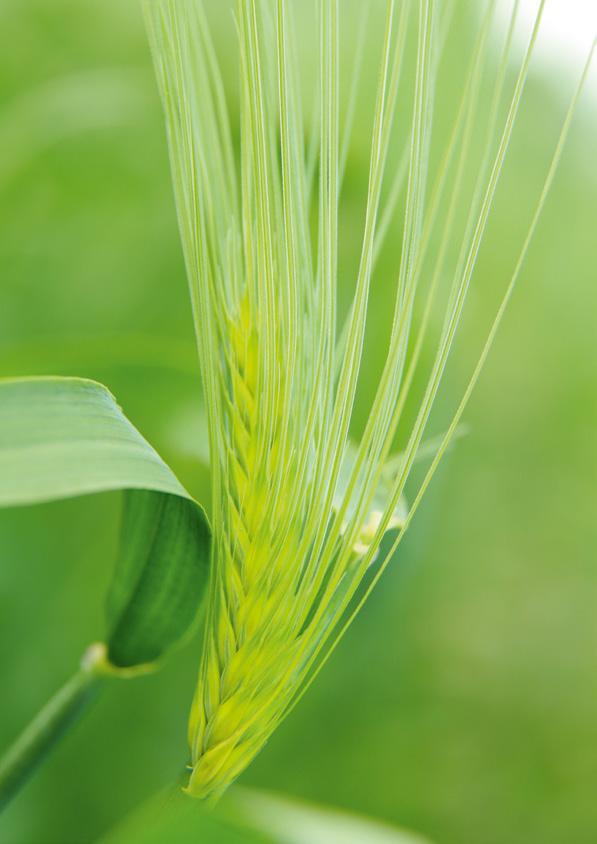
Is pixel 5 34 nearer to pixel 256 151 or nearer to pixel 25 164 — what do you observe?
pixel 25 164

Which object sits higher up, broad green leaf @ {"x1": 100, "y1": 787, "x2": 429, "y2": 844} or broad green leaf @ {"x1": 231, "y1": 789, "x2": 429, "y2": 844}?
broad green leaf @ {"x1": 100, "y1": 787, "x2": 429, "y2": 844}

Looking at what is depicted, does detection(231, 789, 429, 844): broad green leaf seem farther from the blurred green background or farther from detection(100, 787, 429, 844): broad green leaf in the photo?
the blurred green background

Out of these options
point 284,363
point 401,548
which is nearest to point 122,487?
point 284,363

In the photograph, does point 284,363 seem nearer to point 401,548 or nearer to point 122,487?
point 122,487

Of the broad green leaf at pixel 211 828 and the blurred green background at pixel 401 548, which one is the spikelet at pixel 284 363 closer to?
the broad green leaf at pixel 211 828

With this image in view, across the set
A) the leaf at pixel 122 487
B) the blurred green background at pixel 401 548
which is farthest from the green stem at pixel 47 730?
the blurred green background at pixel 401 548

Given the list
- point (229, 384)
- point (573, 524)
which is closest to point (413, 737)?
point (573, 524)

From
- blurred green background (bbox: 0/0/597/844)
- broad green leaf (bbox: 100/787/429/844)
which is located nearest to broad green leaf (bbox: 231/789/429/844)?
broad green leaf (bbox: 100/787/429/844)
